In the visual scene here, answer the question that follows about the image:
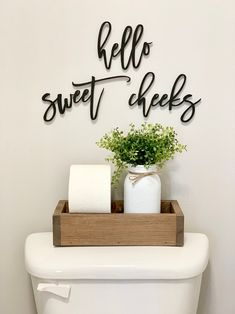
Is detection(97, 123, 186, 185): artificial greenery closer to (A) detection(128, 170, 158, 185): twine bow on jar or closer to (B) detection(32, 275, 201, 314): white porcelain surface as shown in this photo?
(A) detection(128, 170, 158, 185): twine bow on jar

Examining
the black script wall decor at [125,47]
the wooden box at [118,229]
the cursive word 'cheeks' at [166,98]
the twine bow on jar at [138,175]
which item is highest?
the black script wall decor at [125,47]

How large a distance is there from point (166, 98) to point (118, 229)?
1.31 feet

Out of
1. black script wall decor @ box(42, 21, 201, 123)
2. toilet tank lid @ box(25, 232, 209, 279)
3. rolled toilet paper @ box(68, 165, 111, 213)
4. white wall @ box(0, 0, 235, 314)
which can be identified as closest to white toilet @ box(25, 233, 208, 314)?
toilet tank lid @ box(25, 232, 209, 279)

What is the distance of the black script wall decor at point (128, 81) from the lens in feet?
4.18

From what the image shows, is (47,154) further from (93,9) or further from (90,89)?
(93,9)

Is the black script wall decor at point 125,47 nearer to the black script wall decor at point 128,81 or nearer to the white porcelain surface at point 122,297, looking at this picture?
the black script wall decor at point 128,81

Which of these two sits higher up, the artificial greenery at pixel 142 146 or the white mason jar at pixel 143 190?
the artificial greenery at pixel 142 146

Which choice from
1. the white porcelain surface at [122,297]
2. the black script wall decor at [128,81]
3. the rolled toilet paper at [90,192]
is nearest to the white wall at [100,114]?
the black script wall decor at [128,81]

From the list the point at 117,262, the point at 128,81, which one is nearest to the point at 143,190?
the point at 117,262

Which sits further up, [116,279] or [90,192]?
[90,192]

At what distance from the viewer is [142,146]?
1183mm

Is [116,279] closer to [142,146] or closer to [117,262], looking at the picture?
[117,262]

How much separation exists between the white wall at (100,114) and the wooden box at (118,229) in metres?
0.19

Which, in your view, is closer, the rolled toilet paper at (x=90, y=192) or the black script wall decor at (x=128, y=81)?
the rolled toilet paper at (x=90, y=192)
